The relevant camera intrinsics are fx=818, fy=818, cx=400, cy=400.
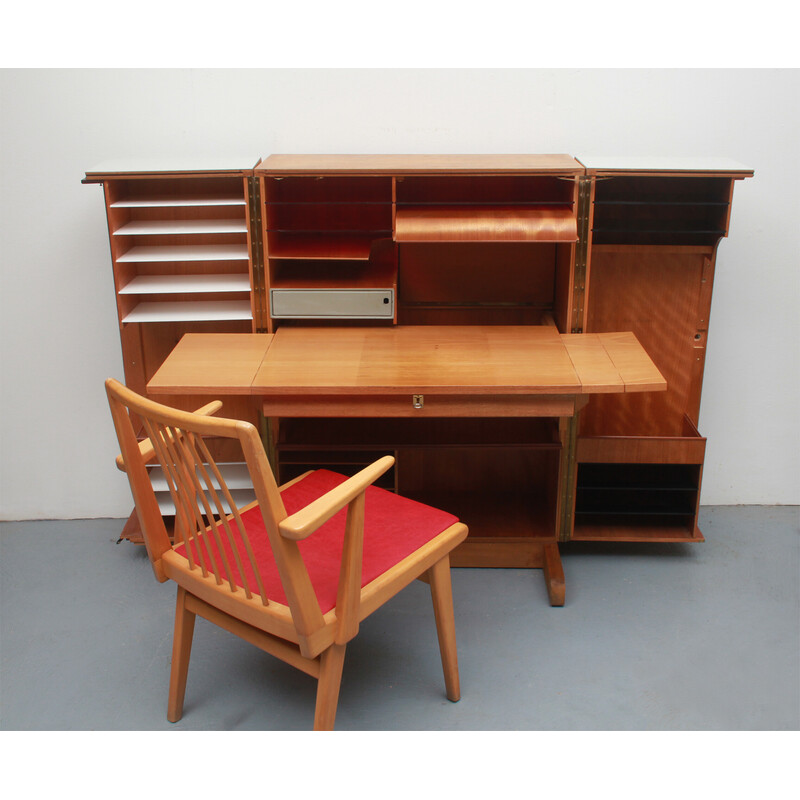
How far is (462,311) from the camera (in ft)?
10.5

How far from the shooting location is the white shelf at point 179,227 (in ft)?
9.15

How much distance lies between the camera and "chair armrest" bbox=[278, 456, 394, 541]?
5.60 feet

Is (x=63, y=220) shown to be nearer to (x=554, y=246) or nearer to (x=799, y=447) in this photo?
(x=554, y=246)

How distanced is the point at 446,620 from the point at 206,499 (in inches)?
31.8

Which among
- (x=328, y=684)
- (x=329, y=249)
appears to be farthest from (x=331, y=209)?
(x=328, y=684)

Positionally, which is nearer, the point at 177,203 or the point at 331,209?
the point at 177,203

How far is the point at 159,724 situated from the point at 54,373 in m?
1.59

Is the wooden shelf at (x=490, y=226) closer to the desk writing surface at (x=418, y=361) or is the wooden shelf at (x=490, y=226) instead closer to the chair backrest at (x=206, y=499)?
the desk writing surface at (x=418, y=361)

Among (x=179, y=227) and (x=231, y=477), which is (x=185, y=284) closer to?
(x=179, y=227)

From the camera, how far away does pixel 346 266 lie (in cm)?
306

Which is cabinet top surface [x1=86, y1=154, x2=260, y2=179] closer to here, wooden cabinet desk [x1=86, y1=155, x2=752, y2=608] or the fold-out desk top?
wooden cabinet desk [x1=86, y1=155, x2=752, y2=608]

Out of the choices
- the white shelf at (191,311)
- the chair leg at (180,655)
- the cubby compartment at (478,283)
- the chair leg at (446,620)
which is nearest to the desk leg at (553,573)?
the chair leg at (446,620)

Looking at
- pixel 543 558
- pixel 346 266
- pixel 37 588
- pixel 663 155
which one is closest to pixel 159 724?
pixel 37 588

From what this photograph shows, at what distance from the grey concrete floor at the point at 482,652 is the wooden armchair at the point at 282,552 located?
194mm
